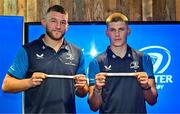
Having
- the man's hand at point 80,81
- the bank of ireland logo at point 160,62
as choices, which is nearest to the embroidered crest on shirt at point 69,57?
the man's hand at point 80,81

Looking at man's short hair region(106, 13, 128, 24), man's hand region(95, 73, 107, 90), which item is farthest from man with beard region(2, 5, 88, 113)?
man's short hair region(106, 13, 128, 24)

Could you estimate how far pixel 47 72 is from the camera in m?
2.88

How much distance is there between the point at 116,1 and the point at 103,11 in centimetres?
16

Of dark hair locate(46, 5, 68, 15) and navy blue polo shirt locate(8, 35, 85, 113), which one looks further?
dark hair locate(46, 5, 68, 15)

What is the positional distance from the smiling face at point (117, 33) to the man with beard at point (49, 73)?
327 millimetres

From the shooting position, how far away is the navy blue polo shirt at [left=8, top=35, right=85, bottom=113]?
2861 mm

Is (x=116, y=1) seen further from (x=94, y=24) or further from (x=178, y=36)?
(x=178, y=36)

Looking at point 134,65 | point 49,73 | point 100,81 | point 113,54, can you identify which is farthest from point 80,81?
point 134,65

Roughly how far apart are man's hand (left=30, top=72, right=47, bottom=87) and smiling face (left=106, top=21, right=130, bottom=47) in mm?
698

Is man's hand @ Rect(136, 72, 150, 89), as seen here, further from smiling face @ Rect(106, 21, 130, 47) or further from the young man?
smiling face @ Rect(106, 21, 130, 47)

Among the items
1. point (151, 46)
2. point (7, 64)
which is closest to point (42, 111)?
point (7, 64)

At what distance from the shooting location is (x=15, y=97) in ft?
9.54

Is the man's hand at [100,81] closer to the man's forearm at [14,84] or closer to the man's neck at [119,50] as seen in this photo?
the man's neck at [119,50]

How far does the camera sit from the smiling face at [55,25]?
2.97 meters
